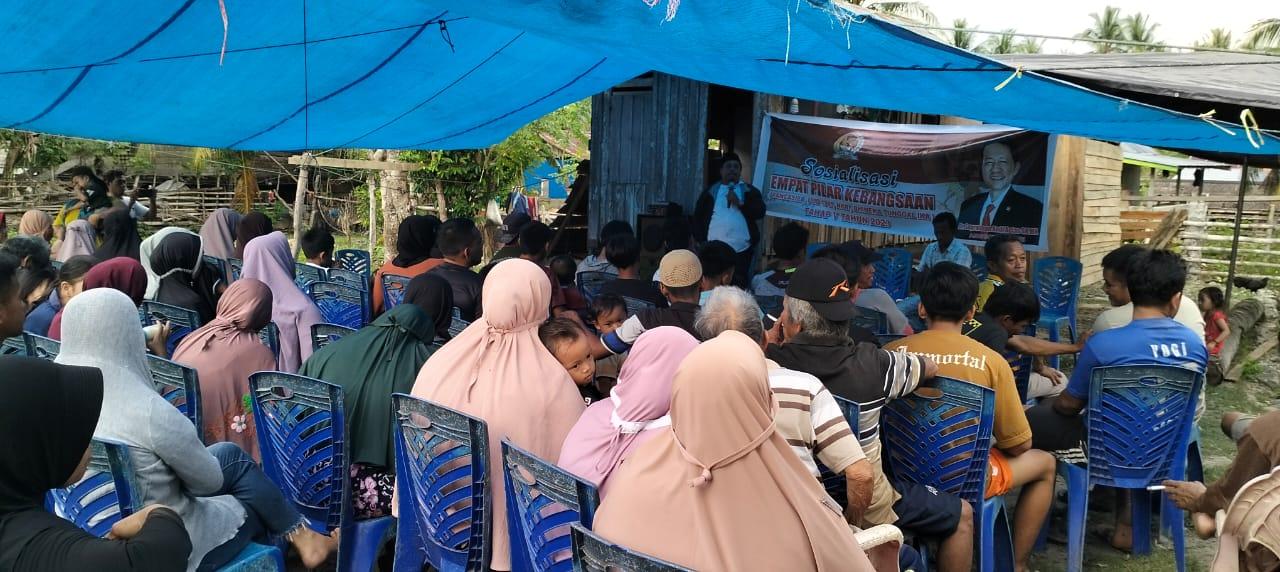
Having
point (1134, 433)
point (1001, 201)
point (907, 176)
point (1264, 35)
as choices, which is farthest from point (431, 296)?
point (1264, 35)

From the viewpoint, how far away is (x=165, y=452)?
230cm

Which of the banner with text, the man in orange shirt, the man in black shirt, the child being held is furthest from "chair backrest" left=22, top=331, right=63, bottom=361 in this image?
the banner with text

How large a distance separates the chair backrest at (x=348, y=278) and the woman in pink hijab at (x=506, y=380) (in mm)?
2697

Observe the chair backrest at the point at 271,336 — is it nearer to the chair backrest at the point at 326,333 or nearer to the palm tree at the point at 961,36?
the chair backrest at the point at 326,333

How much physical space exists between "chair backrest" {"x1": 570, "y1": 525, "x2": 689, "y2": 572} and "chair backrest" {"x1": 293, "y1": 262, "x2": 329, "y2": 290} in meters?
4.40

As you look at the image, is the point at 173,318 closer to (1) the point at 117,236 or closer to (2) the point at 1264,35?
(1) the point at 117,236

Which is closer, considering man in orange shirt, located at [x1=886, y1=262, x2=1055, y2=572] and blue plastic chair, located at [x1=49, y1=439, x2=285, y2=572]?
blue plastic chair, located at [x1=49, y1=439, x2=285, y2=572]

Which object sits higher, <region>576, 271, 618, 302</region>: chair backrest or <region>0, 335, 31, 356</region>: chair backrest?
<region>576, 271, 618, 302</region>: chair backrest

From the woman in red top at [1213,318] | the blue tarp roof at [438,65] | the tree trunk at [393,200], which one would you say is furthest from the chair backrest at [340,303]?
the tree trunk at [393,200]

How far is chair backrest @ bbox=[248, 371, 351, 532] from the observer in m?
2.91

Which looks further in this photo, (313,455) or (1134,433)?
(1134,433)

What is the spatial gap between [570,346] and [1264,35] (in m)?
49.1

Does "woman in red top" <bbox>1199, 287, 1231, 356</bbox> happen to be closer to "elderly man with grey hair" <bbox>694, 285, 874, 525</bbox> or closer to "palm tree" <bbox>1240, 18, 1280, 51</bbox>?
"elderly man with grey hair" <bbox>694, 285, 874, 525</bbox>

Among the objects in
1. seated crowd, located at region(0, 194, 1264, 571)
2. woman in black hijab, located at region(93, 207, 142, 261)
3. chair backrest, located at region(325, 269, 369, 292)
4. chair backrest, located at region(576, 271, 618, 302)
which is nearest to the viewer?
seated crowd, located at region(0, 194, 1264, 571)
